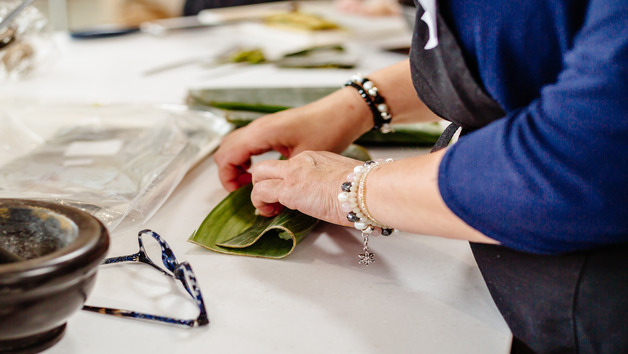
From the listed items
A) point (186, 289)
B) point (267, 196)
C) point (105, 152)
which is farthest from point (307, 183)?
point (105, 152)

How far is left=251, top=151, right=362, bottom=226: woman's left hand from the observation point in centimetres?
67

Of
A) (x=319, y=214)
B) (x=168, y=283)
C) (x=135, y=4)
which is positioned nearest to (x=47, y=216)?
(x=168, y=283)

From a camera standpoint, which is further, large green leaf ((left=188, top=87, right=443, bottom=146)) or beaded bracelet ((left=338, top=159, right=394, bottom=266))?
large green leaf ((left=188, top=87, right=443, bottom=146))

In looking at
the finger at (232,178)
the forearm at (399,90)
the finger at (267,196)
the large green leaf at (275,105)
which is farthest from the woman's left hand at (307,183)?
the large green leaf at (275,105)

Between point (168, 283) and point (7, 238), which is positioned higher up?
point (7, 238)

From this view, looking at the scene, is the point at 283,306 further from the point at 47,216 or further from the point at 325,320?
the point at 47,216

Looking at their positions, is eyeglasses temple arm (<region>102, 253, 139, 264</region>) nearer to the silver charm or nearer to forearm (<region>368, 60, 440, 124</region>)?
the silver charm

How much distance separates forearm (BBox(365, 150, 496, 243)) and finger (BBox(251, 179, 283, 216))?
0.46 ft

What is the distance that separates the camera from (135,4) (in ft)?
11.6

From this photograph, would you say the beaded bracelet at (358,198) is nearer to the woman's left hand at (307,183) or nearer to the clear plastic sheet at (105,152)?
the woman's left hand at (307,183)

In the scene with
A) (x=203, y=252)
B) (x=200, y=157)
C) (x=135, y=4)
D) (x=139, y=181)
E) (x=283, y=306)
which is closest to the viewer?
(x=283, y=306)

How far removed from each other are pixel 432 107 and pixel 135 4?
319 centimetres

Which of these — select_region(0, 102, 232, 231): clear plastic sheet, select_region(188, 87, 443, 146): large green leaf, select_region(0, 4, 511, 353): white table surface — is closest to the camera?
select_region(0, 4, 511, 353): white table surface

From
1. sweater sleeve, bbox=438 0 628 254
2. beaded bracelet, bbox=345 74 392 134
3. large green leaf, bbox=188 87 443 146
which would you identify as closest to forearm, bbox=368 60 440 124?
beaded bracelet, bbox=345 74 392 134
